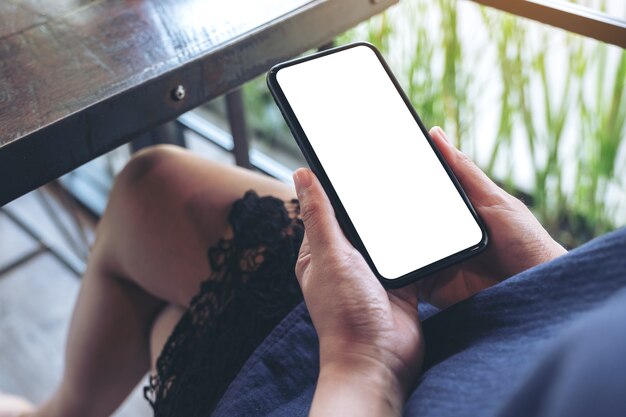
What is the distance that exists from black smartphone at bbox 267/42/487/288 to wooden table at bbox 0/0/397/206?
88mm

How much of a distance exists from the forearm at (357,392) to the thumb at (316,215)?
0.09 metres

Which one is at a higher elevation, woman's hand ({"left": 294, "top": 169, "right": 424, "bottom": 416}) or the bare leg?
woman's hand ({"left": 294, "top": 169, "right": 424, "bottom": 416})

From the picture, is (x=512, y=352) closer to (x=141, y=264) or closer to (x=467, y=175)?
(x=467, y=175)

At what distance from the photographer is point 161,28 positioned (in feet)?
2.11

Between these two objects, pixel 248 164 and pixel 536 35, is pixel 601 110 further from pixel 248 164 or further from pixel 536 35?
pixel 248 164

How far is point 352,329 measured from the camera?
45cm

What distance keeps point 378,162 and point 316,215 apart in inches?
3.5

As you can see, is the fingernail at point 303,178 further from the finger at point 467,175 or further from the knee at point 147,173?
the knee at point 147,173

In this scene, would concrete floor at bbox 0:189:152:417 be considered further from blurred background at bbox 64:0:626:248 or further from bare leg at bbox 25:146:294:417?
blurred background at bbox 64:0:626:248

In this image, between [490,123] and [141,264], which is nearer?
[141,264]

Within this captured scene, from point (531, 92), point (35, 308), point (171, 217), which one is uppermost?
point (171, 217)

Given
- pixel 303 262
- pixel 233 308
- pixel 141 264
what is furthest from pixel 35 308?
pixel 303 262

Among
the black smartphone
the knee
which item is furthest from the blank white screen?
the knee

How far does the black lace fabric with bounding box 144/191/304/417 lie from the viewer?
0.58 metres
